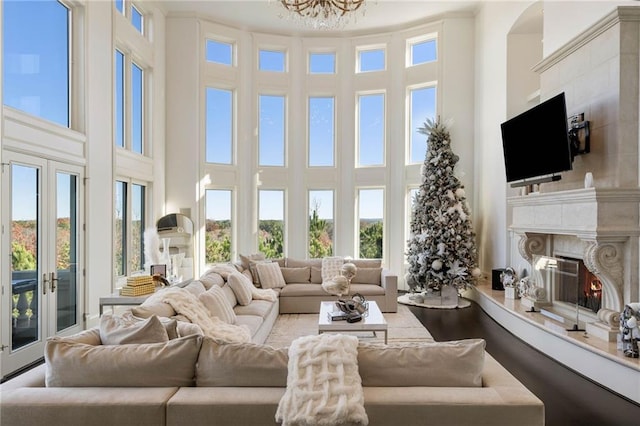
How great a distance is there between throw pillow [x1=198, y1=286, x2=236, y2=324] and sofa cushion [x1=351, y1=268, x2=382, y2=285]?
315 cm

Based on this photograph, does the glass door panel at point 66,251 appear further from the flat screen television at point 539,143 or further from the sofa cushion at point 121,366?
the flat screen television at point 539,143

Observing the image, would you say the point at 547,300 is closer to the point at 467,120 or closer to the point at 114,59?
the point at 467,120

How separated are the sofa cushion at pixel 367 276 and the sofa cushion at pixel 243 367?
16.7 ft

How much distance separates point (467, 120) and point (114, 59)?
6.51 metres

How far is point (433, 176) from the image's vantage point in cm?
757

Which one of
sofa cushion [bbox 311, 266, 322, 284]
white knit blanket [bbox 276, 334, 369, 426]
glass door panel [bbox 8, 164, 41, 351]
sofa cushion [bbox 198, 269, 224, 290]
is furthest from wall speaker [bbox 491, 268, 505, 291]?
glass door panel [bbox 8, 164, 41, 351]

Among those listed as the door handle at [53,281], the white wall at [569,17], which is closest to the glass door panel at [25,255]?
the door handle at [53,281]

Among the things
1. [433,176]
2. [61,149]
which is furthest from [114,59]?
[433,176]

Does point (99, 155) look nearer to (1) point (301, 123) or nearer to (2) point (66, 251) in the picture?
(2) point (66, 251)

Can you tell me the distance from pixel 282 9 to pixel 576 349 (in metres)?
7.48

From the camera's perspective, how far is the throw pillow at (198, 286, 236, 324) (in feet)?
13.6

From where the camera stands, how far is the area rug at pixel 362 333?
5.36m

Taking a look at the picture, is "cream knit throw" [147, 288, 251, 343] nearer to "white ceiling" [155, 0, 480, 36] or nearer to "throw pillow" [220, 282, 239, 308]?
"throw pillow" [220, 282, 239, 308]

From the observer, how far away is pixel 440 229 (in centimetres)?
741
